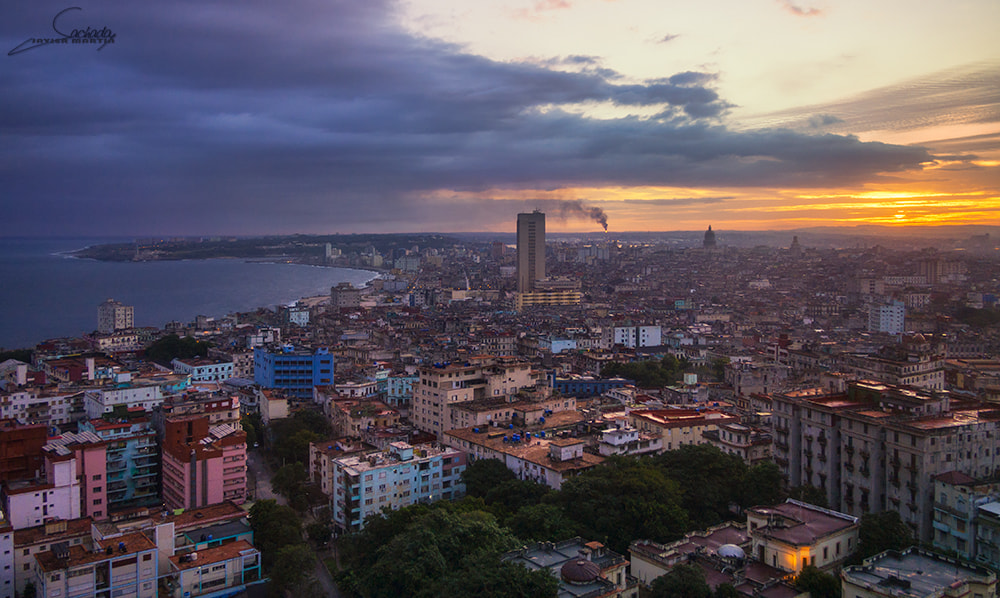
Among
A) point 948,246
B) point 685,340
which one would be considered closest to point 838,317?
point 948,246

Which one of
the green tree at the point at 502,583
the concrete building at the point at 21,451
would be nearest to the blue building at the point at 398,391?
the concrete building at the point at 21,451

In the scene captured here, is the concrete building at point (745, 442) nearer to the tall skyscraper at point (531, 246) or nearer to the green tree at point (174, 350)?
the green tree at point (174, 350)

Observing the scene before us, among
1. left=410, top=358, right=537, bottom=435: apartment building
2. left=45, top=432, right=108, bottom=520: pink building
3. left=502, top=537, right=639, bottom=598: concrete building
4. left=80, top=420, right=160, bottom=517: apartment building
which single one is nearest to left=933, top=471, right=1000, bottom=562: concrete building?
left=502, top=537, right=639, bottom=598: concrete building

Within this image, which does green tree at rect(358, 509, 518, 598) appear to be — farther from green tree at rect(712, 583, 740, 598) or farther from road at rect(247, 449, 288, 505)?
road at rect(247, 449, 288, 505)

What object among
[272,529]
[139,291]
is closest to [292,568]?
[272,529]

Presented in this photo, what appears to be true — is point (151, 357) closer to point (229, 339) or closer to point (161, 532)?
point (229, 339)
